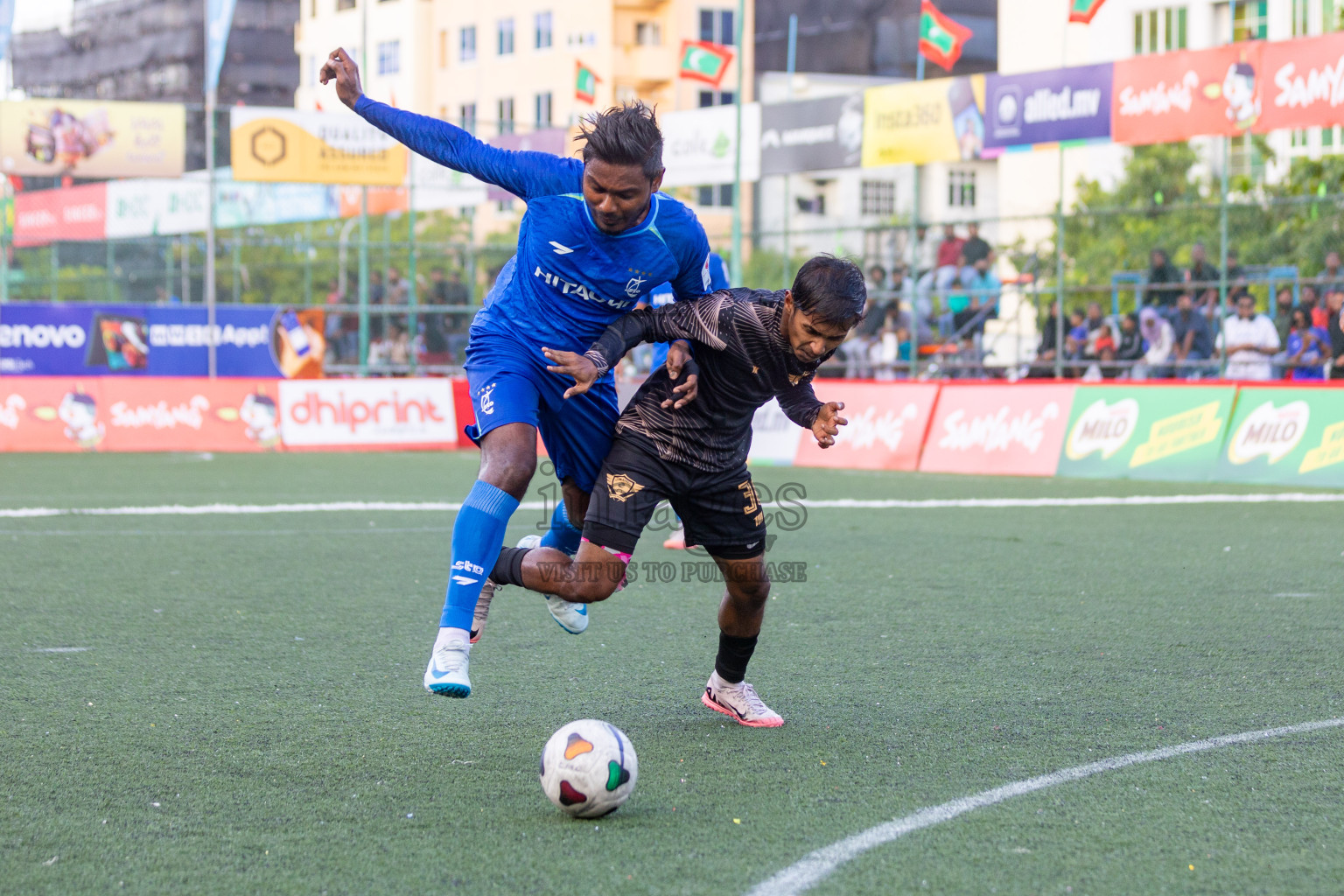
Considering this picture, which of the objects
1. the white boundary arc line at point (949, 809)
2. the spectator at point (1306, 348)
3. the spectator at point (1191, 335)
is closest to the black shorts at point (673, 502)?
the white boundary arc line at point (949, 809)

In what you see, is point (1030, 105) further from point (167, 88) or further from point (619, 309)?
point (167, 88)

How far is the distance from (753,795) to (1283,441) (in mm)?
Answer: 11750

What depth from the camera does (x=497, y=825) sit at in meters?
3.73

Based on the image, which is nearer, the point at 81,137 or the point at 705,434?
the point at 705,434

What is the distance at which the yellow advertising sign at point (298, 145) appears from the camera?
72.0 ft

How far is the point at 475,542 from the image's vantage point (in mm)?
4680

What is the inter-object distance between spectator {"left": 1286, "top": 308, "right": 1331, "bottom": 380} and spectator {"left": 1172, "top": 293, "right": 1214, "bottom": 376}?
3.40 ft

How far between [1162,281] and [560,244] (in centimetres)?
1534

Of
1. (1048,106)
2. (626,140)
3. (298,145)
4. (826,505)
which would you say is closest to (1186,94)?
(1048,106)

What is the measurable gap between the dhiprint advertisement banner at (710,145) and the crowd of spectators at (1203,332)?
17.9ft

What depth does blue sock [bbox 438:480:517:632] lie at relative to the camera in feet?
15.3

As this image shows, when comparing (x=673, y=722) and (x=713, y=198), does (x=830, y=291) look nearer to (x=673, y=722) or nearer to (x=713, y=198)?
(x=673, y=722)

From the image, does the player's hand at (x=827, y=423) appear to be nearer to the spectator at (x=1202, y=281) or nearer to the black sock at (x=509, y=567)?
the black sock at (x=509, y=567)

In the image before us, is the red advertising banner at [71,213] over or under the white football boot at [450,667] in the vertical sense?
over
